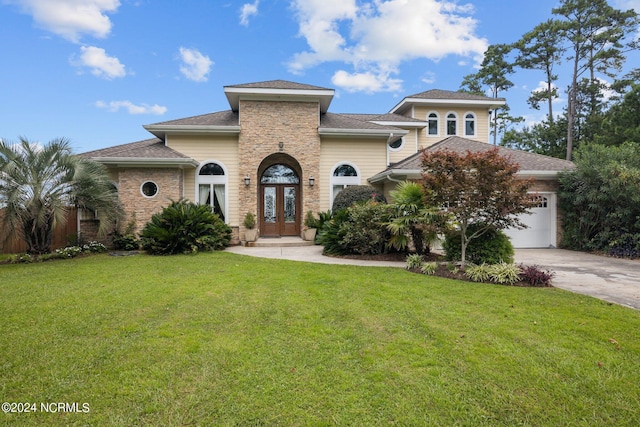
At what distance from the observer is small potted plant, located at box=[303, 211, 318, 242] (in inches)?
534

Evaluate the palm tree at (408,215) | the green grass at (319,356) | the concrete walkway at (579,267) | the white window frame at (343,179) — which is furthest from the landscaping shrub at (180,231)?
the palm tree at (408,215)

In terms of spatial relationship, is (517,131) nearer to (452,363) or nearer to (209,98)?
(209,98)

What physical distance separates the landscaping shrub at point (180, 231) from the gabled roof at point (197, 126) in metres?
3.67

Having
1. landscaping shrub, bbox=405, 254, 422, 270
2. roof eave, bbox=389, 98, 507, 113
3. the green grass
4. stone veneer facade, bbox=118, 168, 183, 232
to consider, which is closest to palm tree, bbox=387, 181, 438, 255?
landscaping shrub, bbox=405, 254, 422, 270

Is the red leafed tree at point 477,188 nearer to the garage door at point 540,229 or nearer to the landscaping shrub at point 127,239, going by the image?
the garage door at point 540,229

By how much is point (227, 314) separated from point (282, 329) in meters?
1.02

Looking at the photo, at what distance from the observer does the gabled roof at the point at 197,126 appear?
43.6 feet

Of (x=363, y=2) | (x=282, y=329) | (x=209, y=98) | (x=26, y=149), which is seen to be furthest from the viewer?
(x=209, y=98)

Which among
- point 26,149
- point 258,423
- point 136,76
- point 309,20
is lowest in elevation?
point 258,423

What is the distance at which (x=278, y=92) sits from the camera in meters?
13.4

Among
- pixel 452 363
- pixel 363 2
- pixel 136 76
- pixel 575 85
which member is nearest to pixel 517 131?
pixel 575 85

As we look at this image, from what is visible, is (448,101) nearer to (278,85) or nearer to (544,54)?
(278,85)

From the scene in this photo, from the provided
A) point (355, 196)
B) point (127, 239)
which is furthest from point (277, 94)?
point (127, 239)

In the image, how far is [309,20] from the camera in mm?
16266
